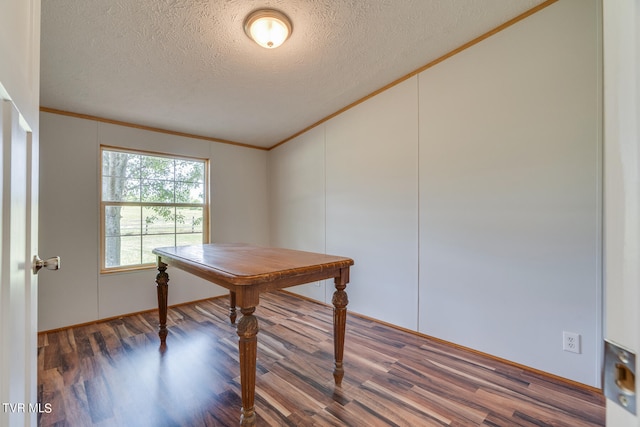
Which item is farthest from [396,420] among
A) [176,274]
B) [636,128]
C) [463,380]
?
[176,274]

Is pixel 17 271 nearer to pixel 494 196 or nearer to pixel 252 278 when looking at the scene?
pixel 252 278

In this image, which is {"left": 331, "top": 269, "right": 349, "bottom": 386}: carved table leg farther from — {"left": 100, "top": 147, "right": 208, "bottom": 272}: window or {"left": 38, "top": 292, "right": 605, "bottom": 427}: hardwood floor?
{"left": 100, "top": 147, "right": 208, "bottom": 272}: window

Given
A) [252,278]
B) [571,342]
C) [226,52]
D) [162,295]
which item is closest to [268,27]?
[226,52]

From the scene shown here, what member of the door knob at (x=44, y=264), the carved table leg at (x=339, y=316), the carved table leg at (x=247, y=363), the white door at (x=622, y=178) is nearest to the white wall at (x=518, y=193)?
the carved table leg at (x=339, y=316)

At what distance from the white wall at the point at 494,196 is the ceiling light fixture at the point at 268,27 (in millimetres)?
1347

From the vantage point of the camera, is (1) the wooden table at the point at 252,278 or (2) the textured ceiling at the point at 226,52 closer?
(1) the wooden table at the point at 252,278

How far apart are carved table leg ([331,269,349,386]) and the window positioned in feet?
8.35

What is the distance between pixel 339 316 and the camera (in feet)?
6.02

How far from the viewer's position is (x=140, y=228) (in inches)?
128

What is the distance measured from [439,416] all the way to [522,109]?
2142 millimetres

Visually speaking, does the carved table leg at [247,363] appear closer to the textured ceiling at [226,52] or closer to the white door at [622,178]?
the white door at [622,178]

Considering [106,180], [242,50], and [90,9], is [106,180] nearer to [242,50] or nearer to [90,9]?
[90,9]

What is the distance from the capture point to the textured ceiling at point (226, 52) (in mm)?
1779

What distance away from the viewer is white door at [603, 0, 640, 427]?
0.32 metres
